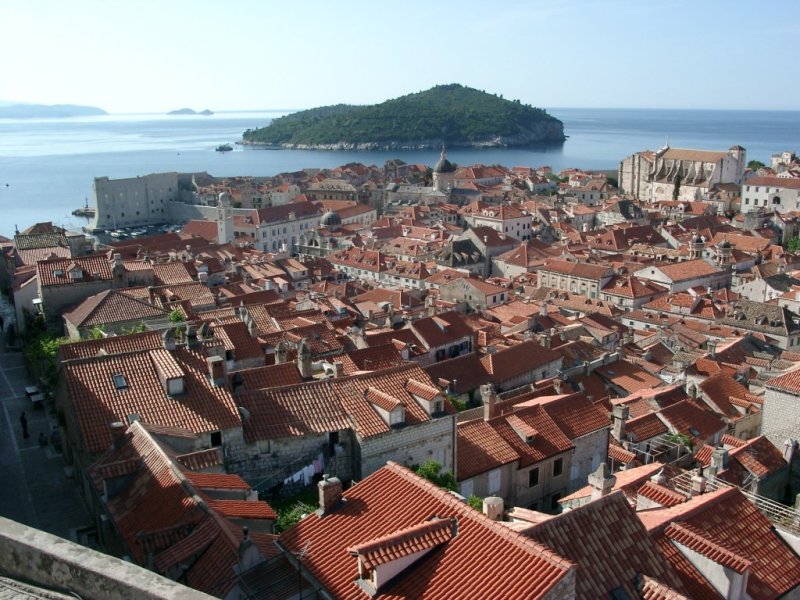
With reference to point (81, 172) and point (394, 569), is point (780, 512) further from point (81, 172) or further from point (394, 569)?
point (81, 172)

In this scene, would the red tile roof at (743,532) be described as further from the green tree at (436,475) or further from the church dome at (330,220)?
the church dome at (330,220)

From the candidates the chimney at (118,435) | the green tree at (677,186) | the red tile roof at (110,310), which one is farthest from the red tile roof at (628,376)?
the green tree at (677,186)

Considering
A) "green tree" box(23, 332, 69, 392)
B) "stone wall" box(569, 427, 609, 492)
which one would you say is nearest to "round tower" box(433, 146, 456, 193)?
"green tree" box(23, 332, 69, 392)

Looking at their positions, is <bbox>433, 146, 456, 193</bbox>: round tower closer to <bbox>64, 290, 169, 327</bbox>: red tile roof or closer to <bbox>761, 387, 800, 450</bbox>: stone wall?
<bbox>64, 290, 169, 327</bbox>: red tile roof

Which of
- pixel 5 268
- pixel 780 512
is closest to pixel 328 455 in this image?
pixel 780 512

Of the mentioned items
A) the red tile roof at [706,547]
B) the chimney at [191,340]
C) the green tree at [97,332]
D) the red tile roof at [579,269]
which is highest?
the chimney at [191,340]

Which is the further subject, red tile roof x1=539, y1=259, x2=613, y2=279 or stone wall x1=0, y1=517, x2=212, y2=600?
red tile roof x1=539, y1=259, x2=613, y2=279
